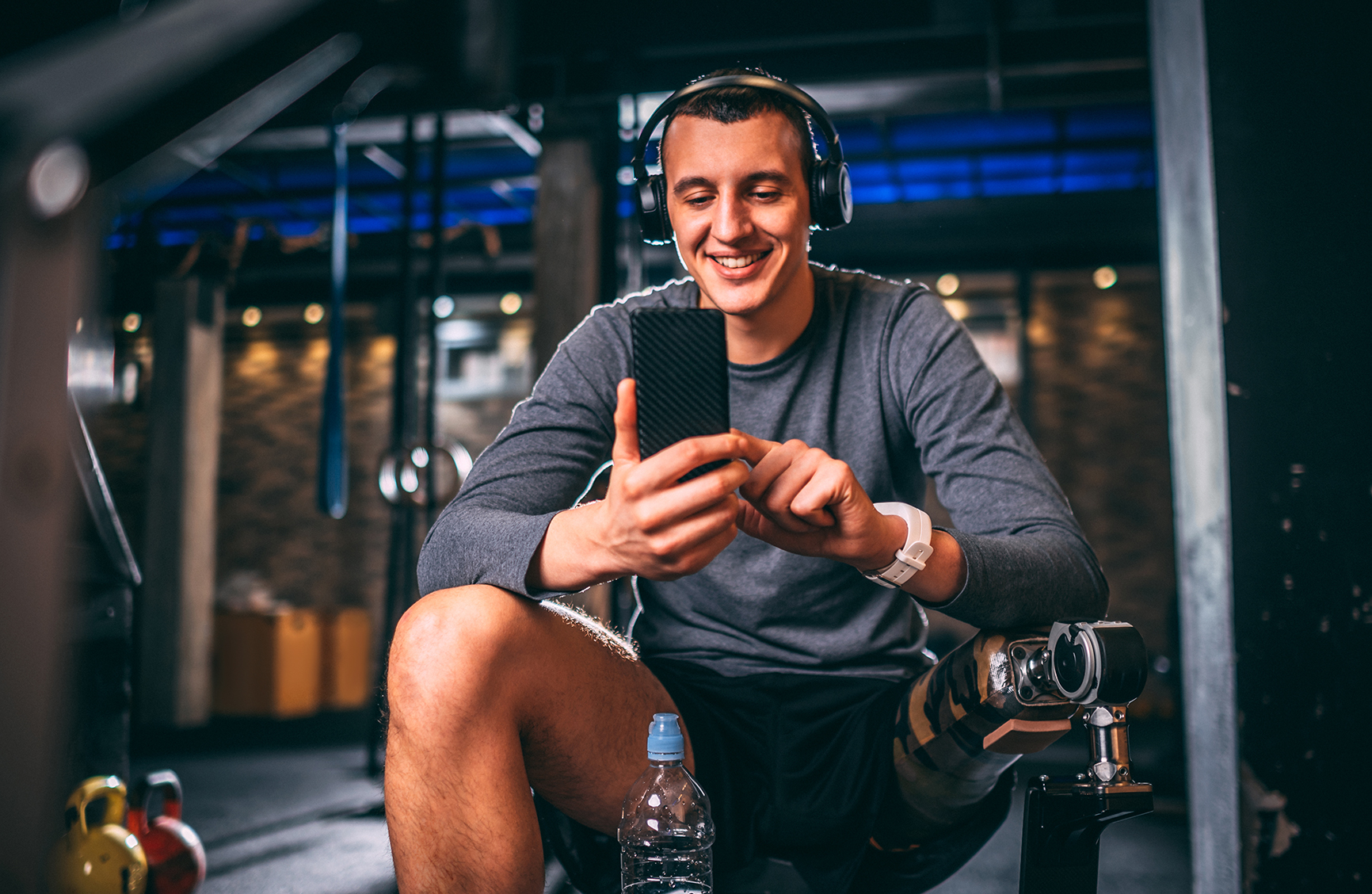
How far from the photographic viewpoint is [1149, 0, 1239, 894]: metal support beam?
993 mm

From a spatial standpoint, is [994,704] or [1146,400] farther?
[1146,400]

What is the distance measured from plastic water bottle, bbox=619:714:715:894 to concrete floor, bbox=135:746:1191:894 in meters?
1.07

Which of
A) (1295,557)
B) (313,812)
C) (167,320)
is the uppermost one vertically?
(167,320)

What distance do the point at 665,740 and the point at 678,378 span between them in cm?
43

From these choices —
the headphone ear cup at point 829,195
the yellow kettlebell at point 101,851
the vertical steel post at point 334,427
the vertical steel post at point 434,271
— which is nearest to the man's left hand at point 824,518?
the headphone ear cup at point 829,195

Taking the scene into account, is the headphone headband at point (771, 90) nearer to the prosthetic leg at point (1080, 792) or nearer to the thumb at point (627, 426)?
the thumb at point (627, 426)

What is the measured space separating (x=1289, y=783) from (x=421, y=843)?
0.94 meters

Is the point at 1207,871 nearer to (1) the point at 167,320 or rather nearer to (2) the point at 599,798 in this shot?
(2) the point at 599,798

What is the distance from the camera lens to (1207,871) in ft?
3.35

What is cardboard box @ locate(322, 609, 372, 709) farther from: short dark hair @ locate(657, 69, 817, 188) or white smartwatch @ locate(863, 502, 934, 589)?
white smartwatch @ locate(863, 502, 934, 589)

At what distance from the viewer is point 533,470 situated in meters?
1.19

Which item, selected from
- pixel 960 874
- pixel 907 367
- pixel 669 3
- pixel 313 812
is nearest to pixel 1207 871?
pixel 907 367

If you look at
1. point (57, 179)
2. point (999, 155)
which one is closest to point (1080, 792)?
Answer: point (57, 179)

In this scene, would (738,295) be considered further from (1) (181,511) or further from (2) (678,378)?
(1) (181,511)
